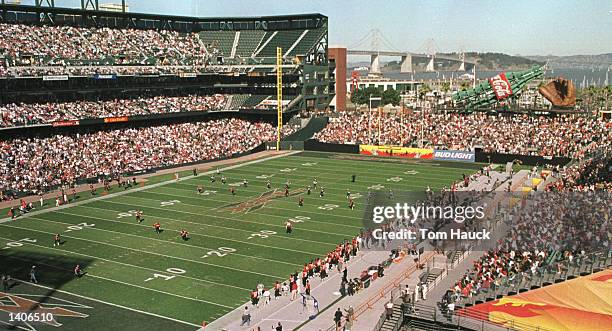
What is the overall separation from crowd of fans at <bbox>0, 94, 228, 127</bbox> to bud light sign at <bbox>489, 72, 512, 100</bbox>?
95.2 feet

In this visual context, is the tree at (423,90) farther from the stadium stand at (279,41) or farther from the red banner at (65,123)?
the red banner at (65,123)

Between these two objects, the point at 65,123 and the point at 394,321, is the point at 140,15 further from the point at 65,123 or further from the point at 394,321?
the point at 394,321

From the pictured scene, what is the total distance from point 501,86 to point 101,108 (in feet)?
127

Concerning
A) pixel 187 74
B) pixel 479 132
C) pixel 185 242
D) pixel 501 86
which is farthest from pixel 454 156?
pixel 185 242

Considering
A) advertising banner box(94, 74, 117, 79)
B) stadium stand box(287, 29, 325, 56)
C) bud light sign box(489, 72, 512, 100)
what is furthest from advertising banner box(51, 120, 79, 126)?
bud light sign box(489, 72, 512, 100)

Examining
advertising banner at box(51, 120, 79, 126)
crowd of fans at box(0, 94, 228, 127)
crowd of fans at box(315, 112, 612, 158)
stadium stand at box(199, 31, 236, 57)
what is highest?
stadium stand at box(199, 31, 236, 57)

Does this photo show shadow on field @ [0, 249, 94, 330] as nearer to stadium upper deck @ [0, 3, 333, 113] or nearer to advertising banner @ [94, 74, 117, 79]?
stadium upper deck @ [0, 3, 333, 113]

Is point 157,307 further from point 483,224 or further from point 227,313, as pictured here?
point 483,224

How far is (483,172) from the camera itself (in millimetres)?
46875

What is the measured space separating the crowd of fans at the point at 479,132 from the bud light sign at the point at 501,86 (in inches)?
107

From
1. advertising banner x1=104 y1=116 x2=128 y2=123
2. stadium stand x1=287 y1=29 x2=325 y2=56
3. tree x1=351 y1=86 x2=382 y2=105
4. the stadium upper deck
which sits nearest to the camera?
the stadium upper deck

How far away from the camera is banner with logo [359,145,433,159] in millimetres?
55969

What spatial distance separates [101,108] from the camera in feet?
182

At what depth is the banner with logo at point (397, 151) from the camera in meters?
56.0
